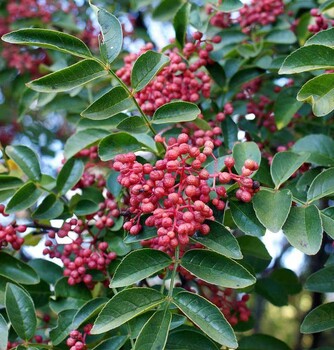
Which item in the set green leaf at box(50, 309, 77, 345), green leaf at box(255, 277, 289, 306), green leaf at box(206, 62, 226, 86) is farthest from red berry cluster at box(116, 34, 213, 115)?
green leaf at box(255, 277, 289, 306)

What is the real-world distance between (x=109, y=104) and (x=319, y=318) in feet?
2.22

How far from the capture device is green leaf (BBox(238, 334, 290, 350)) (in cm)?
185

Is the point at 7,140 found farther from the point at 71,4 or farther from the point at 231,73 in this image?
the point at 231,73

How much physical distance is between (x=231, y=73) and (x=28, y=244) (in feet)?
2.78

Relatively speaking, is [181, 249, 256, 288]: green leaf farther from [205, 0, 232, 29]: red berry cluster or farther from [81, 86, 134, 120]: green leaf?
[205, 0, 232, 29]: red berry cluster

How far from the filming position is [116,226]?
1565 millimetres

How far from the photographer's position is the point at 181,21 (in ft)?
5.72

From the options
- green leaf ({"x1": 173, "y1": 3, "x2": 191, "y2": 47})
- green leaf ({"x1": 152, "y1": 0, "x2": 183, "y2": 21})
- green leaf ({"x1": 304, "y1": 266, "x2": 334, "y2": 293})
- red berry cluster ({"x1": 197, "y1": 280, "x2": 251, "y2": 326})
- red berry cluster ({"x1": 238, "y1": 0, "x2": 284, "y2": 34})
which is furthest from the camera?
green leaf ({"x1": 152, "y1": 0, "x2": 183, "y2": 21})

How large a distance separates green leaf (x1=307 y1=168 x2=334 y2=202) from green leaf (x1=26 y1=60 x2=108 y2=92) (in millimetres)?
553

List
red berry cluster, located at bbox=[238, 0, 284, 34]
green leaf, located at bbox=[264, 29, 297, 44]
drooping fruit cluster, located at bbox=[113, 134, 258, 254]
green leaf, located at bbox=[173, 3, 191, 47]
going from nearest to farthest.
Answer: drooping fruit cluster, located at bbox=[113, 134, 258, 254], green leaf, located at bbox=[173, 3, 191, 47], green leaf, located at bbox=[264, 29, 297, 44], red berry cluster, located at bbox=[238, 0, 284, 34]

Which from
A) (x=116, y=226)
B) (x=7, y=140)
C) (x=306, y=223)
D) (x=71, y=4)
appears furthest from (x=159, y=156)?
(x=7, y=140)

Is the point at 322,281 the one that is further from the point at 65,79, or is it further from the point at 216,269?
the point at 65,79

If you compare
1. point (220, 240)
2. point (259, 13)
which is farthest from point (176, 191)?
point (259, 13)

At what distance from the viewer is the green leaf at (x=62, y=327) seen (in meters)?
1.41
